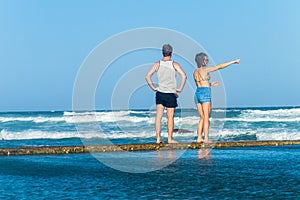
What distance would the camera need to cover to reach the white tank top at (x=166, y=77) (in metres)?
9.78

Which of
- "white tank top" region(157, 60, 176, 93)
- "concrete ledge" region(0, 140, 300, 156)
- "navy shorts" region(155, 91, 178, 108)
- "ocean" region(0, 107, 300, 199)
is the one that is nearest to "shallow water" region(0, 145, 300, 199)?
"ocean" region(0, 107, 300, 199)

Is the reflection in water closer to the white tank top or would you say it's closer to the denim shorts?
the denim shorts

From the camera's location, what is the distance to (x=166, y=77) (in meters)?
9.80

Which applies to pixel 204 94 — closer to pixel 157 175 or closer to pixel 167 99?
pixel 167 99

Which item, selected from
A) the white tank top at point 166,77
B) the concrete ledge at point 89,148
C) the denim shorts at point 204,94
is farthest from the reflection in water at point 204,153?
the white tank top at point 166,77

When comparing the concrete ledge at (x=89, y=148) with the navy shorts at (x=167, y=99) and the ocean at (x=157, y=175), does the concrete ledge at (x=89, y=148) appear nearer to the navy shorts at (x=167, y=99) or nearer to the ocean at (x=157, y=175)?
the ocean at (x=157, y=175)

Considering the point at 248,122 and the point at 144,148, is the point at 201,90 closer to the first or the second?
the point at 144,148

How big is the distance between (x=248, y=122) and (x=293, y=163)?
36016mm

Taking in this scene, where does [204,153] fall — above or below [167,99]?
below

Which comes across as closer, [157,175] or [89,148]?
[157,175]

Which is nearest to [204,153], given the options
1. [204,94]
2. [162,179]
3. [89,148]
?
[204,94]

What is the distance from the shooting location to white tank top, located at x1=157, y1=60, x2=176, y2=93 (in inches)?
385

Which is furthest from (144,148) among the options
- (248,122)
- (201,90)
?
(248,122)

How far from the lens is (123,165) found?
24.7 ft
